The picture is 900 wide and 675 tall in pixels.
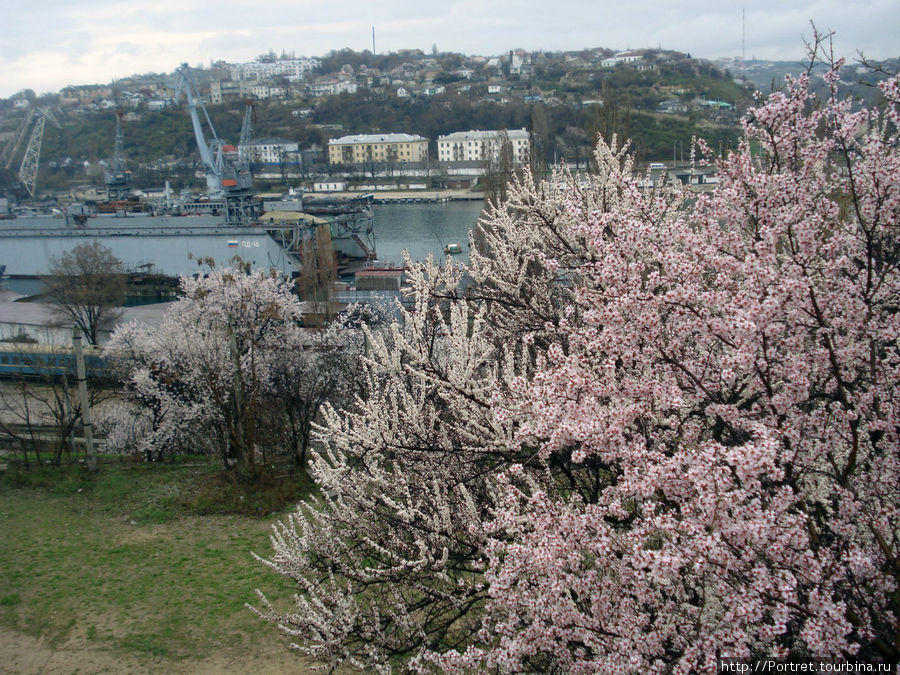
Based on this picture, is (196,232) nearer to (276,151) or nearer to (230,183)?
(230,183)

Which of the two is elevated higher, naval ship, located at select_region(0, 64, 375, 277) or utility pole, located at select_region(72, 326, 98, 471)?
naval ship, located at select_region(0, 64, 375, 277)

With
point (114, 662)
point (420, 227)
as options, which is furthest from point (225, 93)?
point (114, 662)

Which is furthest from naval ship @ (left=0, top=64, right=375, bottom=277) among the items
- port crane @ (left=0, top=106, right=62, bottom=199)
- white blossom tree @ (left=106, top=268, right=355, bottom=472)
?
port crane @ (left=0, top=106, right=62, bottom=199)

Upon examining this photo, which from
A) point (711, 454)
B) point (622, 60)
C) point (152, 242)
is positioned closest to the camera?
point (711, 454)

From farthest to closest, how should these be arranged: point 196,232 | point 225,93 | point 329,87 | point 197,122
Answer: point 329,87 < point 225,93 < point 197,122 < point 196,232

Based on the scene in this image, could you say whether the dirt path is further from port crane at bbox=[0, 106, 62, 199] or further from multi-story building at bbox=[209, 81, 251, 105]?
multi-story building at bbox=[209, 81, 251, 105]

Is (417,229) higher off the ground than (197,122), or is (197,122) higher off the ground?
(197,122)
